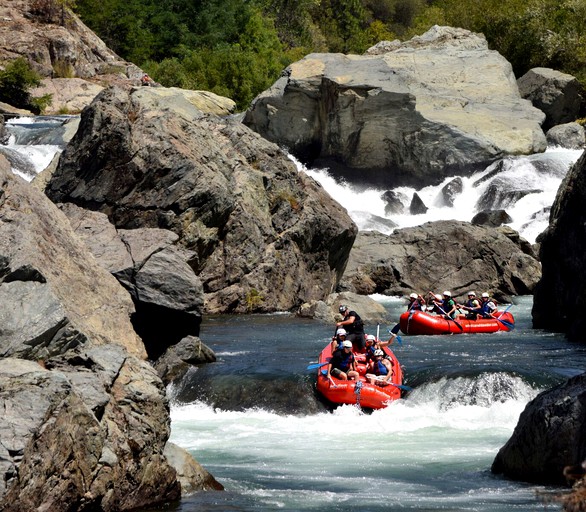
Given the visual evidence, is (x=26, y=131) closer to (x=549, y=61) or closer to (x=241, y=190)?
(x=241, y=190)

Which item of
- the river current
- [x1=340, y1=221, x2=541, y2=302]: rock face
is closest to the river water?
the river current

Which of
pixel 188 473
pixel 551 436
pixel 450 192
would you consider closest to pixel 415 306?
pixel 551 436

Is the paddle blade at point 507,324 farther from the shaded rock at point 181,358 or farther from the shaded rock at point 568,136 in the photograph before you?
the shaded rock at point 568,136

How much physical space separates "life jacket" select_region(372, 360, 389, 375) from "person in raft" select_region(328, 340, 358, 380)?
334mm

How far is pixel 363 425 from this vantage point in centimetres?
1594

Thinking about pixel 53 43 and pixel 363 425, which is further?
pixel 53 43

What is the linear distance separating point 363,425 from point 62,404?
23.9 ft

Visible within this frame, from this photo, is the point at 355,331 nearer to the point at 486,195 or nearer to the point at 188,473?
the point at 188,473

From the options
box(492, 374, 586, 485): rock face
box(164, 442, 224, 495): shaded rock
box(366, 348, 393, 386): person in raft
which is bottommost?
box(366, 348, 393, 386): person in raft

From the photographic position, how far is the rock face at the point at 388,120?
44188 mm

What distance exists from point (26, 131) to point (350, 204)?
40.3ft

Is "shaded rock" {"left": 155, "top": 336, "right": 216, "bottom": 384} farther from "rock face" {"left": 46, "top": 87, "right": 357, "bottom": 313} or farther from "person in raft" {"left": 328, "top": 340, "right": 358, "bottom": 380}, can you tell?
"rock face" {"left": 46, "top": 87, "right": 357, "bottom": 313}

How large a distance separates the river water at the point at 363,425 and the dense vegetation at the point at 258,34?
33506 mm

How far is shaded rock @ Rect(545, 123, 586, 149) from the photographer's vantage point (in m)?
45.7
